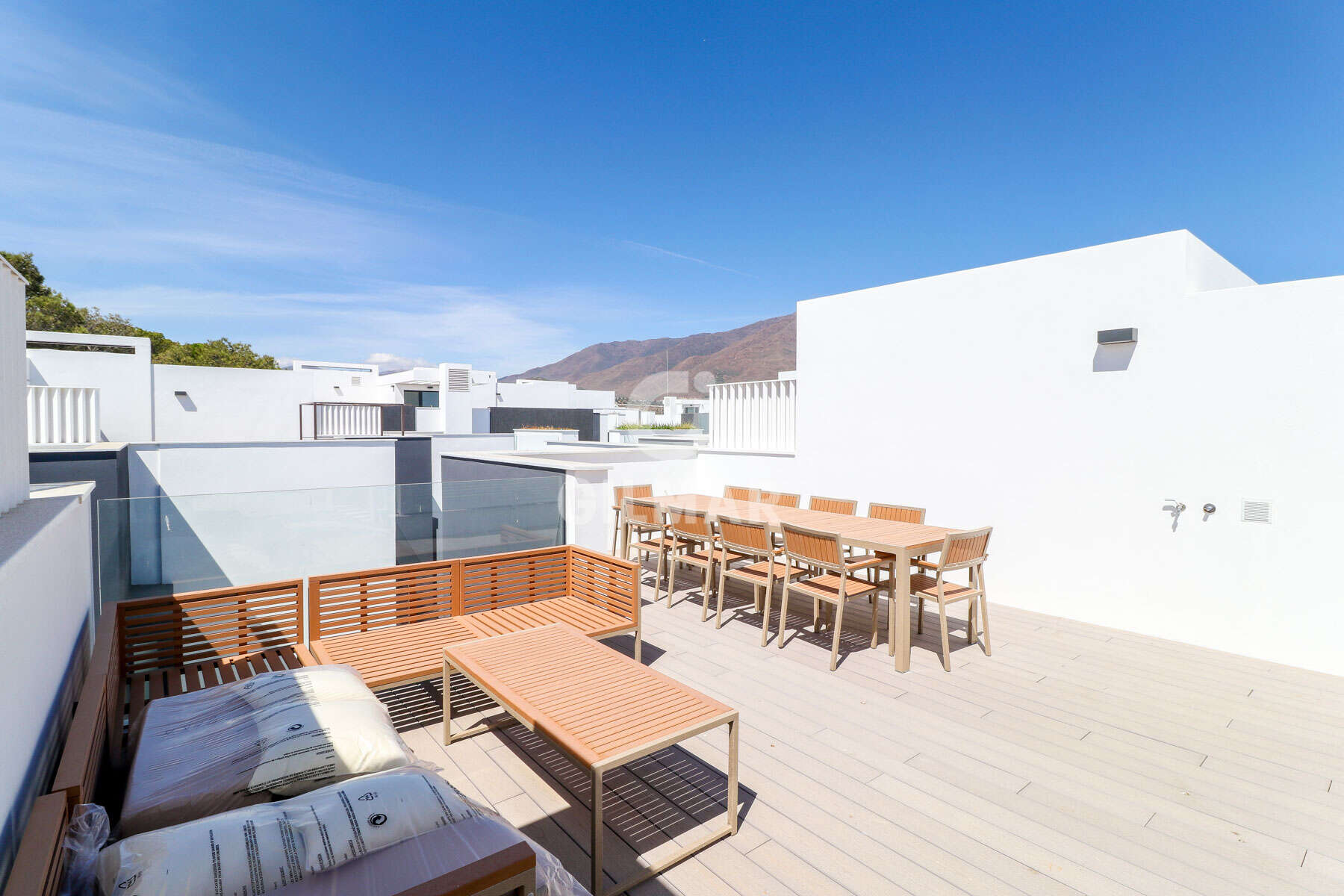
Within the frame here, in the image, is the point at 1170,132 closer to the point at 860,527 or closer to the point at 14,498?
the point at 860,527

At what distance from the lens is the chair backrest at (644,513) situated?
18.7ft

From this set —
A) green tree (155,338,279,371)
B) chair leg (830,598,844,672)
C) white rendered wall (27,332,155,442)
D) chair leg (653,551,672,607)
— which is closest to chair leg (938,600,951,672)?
chair leg (830,598,844,672)

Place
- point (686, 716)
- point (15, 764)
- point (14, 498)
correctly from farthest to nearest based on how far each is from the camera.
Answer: point (686, 716)
point (14, 498)
point (15, 764)

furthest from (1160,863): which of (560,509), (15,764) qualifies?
(560,509)

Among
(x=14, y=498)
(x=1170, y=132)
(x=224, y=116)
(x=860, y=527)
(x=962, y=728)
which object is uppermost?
(x=224, y=116)

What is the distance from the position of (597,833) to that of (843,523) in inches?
137

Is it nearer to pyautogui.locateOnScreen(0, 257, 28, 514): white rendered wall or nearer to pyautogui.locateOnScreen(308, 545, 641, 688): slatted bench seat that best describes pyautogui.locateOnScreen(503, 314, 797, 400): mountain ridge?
pyautogui.locateOnScreen(308, 545, 641, 688): slatted bench seat

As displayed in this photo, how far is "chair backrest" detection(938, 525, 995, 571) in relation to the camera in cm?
391

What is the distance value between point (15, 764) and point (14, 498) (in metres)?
1.30

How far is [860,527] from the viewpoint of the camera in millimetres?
4695

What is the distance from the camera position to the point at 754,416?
8.12 m

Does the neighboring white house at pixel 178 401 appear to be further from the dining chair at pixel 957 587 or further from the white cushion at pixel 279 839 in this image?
the dining chair at pixel 957 587

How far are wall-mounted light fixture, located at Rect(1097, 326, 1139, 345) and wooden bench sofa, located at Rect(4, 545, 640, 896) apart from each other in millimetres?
4385

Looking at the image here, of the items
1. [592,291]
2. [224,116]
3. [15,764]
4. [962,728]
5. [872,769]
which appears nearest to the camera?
[15,764]
